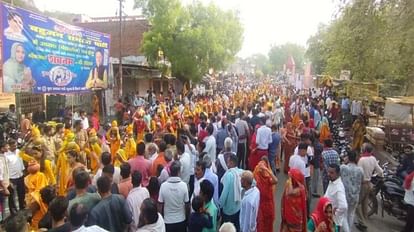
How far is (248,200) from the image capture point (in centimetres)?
535

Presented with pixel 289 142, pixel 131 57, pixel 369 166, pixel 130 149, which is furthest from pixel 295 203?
pixel 131 57

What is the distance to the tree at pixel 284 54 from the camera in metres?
96.7

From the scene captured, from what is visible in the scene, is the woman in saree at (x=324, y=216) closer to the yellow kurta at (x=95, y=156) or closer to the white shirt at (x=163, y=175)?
the white shirt at (x=163, y=175)

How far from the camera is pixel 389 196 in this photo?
8.10 meters

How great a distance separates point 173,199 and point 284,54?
96043 millimetres

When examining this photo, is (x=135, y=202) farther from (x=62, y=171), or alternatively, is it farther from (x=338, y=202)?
(x=338, y=202)

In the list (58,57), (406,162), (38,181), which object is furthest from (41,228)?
(58,57)

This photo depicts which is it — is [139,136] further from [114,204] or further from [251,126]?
[114,204]

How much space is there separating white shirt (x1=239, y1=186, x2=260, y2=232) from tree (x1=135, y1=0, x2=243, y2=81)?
21.3 metres

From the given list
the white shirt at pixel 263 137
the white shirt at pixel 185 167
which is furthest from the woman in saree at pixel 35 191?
the white shirt at pixel 263 137

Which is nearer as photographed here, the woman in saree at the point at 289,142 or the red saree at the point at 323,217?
the red saree at the point at 323,217

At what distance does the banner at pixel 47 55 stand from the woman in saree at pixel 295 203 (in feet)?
29.5

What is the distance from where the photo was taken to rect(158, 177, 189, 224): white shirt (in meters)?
5.23

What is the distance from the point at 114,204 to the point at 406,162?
6466mm
